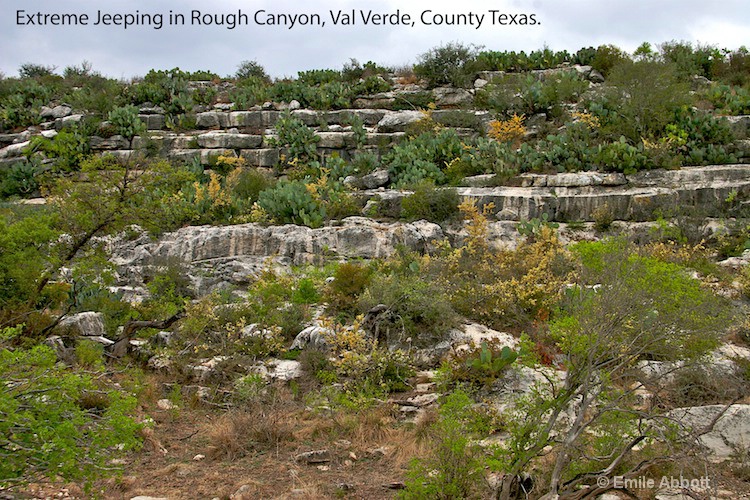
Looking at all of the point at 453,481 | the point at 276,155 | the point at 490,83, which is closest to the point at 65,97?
the point at 276,155

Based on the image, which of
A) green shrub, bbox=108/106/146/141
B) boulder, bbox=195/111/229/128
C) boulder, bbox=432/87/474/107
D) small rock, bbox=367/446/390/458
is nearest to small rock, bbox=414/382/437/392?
small rock, bbox=367/446/390/458

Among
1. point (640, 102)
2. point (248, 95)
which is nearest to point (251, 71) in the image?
point (248, 95)

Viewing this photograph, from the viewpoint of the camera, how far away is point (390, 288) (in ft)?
35.1

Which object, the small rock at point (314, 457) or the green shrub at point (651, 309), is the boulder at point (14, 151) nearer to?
the small rock at point (314, 457)

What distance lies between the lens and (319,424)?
8008 millimetres

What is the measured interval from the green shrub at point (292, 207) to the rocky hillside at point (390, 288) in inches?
2.7

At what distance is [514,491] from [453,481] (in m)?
0.64

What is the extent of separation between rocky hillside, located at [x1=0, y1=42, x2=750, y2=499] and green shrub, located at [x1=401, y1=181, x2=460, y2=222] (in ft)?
0.22

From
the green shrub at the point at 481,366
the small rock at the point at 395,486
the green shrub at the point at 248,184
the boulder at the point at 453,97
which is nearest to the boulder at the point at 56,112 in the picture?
the green shrub at the point at 248,184

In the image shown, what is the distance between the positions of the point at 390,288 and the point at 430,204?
5.39 m

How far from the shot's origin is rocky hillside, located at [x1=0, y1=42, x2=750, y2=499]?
5664 mm

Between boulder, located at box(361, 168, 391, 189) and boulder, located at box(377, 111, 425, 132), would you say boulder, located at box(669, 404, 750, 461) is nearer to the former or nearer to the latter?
boulder, located at box(361, 168, 391, 189)

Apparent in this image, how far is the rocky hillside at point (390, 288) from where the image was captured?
5664mm

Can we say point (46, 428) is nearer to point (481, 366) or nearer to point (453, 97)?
point (481, 366)
